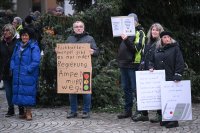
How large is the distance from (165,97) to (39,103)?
11.6 ft

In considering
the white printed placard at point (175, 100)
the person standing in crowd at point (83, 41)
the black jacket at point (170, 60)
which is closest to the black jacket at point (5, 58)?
the person standing in crowd at point (83, 41)

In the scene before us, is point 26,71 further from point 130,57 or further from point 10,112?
point 130,57

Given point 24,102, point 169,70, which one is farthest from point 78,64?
point 169,70

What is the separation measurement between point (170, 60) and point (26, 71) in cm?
270

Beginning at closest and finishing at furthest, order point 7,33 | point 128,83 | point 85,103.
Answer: point 128,83
point 85,103
point 7,33

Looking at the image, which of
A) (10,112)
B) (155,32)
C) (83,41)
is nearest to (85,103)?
(83,41)

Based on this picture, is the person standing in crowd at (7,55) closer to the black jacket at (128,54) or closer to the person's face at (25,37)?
the person's face at (25,37)

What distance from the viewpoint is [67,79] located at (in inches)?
399

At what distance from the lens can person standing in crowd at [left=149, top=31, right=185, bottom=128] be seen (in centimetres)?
882

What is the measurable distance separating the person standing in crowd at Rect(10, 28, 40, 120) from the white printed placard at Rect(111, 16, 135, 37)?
154cm

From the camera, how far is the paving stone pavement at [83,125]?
28.9 feet

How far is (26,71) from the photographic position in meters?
9.55

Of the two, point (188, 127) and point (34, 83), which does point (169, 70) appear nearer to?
point (188, 127)

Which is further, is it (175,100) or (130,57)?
(130,57)
